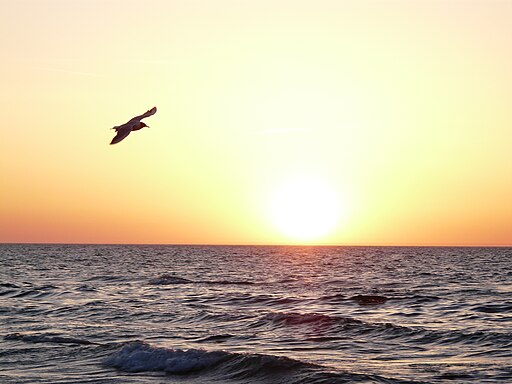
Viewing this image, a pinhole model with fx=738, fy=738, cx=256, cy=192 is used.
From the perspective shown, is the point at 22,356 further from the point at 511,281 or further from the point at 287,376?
the point at 511,281

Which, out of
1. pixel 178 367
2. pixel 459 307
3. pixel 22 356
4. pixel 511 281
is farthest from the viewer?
pixel 511 281

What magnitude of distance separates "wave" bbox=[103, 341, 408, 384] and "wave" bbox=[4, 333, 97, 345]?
3151 mm

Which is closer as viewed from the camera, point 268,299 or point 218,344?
point 218,344

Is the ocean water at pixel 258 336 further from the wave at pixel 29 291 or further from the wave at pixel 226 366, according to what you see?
the wave at pixel 29 291

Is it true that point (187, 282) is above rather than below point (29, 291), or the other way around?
above

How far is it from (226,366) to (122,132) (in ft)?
23.0

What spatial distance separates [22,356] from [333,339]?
32.4 feet

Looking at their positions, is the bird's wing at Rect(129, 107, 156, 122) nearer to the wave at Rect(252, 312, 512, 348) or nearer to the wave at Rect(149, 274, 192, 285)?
the wave at Rect(252, 312, 512, 348)

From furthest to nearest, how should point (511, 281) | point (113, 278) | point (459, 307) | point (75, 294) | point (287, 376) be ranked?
point (113, 278) → point (511, 281) → point (75, 294) → point (459, 307) → point (287, 376)

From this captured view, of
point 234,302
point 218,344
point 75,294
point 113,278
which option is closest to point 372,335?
point 218,344

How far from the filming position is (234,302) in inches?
1491

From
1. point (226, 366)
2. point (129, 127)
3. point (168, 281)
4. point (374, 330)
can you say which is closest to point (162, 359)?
point (226, 366)

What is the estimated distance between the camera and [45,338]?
2522 centimetres

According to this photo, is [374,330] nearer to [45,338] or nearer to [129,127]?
[45,338]
